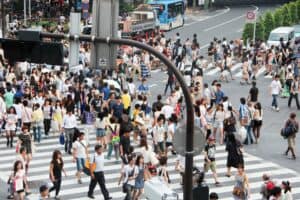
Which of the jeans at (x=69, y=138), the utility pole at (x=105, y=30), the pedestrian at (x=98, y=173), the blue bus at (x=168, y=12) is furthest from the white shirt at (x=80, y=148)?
the blue bus at (x=168, y=12)

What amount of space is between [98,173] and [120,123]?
12.4ft

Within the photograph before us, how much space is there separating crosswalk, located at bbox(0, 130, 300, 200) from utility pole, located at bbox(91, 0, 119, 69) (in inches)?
335

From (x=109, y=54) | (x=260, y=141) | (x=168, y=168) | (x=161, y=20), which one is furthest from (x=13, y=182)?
(x=161, y=20)

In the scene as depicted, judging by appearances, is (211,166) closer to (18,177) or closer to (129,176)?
(129,176)

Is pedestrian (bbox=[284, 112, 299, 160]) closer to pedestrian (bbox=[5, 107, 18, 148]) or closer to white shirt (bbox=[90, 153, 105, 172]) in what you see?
white shirt (bbox=[90, 153, 105, 172])

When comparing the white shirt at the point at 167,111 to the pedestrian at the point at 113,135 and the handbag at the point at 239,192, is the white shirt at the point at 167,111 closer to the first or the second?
the pedestrian at the point at 113,135

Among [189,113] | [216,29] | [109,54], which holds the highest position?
[109,54]

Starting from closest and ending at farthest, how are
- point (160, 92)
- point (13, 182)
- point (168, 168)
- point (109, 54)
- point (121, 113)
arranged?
point (109, 54), point (13, 182), point (168, 168), point (121, 113), point (160, 92)

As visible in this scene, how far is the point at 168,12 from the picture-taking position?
5406 cm

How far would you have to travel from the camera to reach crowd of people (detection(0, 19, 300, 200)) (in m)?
19.1

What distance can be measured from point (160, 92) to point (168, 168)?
10.7m

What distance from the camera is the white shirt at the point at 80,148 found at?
2050 cm

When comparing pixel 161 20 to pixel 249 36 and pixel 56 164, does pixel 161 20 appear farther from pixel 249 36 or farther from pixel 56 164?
pixel 56 164

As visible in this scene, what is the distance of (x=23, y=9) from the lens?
56.2m
